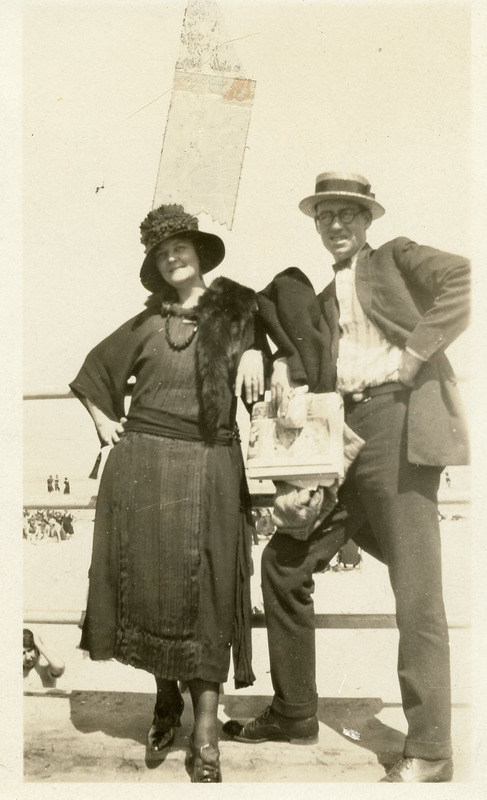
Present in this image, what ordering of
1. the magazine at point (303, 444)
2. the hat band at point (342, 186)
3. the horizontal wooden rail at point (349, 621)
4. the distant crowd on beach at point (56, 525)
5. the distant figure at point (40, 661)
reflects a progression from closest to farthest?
1. the magazine at point (303, 444)
2. the hat band at point (342, 186)
3. the horizontal wooden rail at point (349, 621)
4. the distant figure at point (40, 661)
5. the distant crowd on beach at point (56, 525)

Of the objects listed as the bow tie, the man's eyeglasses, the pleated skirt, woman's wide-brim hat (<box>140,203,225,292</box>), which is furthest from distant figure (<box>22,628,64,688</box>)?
the man's eyeglasses

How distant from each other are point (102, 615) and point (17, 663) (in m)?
0.51

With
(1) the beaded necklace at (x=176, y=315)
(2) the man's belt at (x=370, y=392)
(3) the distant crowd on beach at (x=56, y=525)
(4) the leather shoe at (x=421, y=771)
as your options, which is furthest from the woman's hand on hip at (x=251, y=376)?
(3) the distant crowd on beach at (x=56, y=525)

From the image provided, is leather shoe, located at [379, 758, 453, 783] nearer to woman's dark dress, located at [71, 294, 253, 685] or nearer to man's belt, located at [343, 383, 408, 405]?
woman's dark dress, located at [71, 294, 253, 685]

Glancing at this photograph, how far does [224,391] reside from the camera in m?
3.14

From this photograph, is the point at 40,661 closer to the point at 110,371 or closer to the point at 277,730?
the point at 277,730

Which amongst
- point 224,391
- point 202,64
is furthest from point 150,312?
point 202,64

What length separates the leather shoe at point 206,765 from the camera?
2.94 m

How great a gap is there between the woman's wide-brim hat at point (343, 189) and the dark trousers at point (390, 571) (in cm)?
83

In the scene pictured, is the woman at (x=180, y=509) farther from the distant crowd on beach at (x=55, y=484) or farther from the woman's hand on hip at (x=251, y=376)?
the distant crowd on beach at (x=55, y=484)

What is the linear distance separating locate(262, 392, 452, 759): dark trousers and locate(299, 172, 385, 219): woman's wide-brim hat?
825 mm

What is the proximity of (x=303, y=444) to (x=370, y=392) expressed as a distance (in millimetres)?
353

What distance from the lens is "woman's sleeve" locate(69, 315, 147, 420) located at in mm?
3352

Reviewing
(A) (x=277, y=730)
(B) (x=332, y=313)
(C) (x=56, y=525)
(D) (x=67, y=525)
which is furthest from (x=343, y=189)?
(C) (x=56, y=525)
